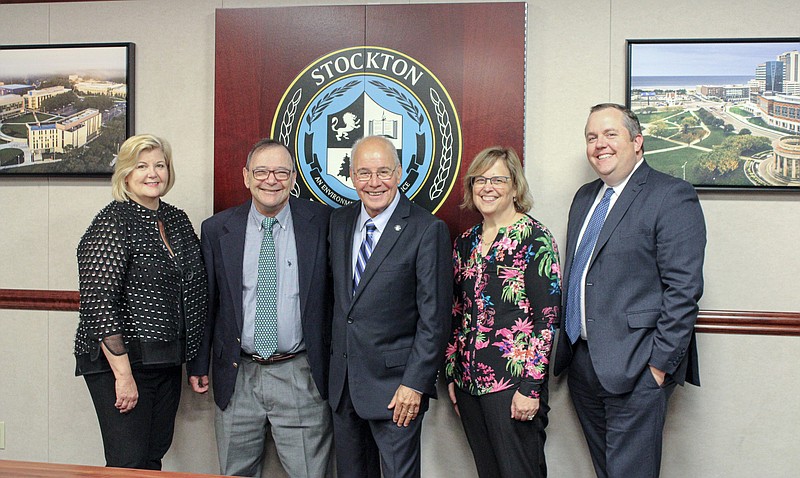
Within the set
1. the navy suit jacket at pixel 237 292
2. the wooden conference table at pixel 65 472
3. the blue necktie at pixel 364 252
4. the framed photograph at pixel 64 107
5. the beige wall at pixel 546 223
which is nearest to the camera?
the wooden conference table at pixel 65 472

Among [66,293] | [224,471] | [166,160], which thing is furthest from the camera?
[66,293]

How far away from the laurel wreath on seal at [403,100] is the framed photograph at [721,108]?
2.97ft

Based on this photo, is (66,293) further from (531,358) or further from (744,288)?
(744,288)

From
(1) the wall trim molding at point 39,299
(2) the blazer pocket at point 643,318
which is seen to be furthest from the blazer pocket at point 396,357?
(1) the wall trim molding at point 39,299

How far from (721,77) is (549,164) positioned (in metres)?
0.79

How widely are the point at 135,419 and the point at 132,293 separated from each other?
484mm

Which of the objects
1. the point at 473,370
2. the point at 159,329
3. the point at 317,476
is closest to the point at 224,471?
the point at 317,476

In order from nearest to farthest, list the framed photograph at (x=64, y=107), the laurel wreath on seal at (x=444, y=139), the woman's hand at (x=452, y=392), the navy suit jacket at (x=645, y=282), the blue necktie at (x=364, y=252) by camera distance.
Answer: the navy suit jacket at (x=645, y=282) < the blue necktie at (x=364, y=252) < the woman's hand at (x=452, y=392) < the laurel wreath on seal at (x=444, y=139) < the framed photograph at (x=64, y=107)

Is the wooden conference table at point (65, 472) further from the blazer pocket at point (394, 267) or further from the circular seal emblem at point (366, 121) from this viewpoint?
the circular seal emblem at point (366, 121)

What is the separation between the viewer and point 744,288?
3.01 meters

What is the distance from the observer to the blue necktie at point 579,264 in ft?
8.73

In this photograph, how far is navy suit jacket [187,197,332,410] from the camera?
277 cm

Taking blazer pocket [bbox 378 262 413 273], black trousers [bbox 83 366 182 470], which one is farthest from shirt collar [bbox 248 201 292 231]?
black trousers [bbox 83 366 182 470]

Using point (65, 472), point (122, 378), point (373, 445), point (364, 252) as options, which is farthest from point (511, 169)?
point (65, 472)
